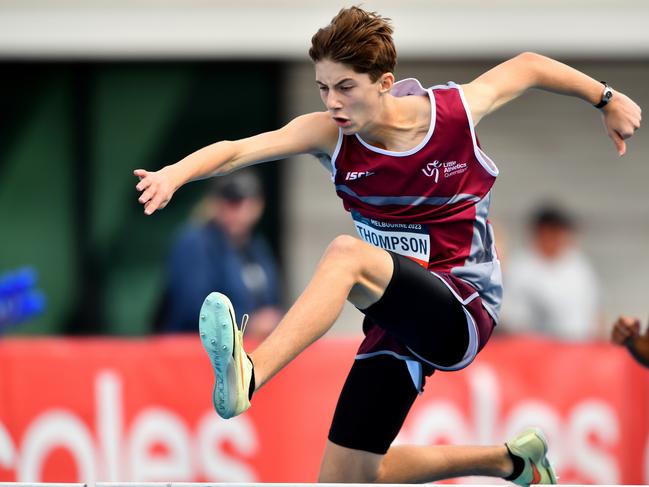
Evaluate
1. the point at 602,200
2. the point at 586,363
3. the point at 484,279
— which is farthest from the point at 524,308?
the point at 484,279

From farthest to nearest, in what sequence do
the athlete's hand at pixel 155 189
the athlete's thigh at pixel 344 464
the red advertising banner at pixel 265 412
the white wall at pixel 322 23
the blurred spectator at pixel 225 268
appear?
1. the white wall at pixel 322 23
2. the blurred spectator at pixel 225 268
3. the red advertising banner at pixel 265 412
4. the athlete's thigh at pixel 344 464
5. the athlete's hand at pixel 155 189

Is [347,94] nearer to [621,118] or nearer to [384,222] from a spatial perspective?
[384,222]

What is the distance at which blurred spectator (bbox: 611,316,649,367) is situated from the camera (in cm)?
564

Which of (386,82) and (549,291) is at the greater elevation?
(386,82)

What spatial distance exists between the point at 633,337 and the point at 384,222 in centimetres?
140

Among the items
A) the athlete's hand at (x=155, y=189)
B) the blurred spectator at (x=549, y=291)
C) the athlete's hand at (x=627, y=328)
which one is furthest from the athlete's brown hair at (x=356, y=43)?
the blurred spectator at (x=549, y=291)

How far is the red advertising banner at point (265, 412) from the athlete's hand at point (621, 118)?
250 cm

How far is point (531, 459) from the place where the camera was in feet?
18.3

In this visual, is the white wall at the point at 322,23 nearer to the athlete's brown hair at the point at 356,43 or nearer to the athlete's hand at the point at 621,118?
the athlete's hand at the point at 621,118

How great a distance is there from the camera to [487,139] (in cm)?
1068

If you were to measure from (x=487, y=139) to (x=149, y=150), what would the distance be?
2750mm

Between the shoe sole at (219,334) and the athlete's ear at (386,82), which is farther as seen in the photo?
the athlete's ear at (386,82)

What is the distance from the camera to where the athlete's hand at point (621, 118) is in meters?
5.11

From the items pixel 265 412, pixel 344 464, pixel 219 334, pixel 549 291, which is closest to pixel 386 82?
pixel 219 334
